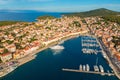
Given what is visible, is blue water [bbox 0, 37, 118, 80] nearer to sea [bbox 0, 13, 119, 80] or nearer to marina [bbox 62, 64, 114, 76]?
sea [bbox 0, 13, 119, 80]

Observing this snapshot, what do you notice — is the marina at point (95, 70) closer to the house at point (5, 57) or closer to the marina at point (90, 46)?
the marina at point (90, 46)

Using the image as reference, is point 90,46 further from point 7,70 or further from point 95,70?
point 7,70

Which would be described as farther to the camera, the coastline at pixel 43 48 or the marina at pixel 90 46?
the marina at pixel 90 46

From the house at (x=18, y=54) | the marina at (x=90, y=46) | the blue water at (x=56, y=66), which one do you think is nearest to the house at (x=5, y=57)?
the house at (x=18, y=54)

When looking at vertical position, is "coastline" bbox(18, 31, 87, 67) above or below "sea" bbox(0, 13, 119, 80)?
above

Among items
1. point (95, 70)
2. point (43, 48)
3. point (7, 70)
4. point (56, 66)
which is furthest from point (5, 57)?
point (95, 70)

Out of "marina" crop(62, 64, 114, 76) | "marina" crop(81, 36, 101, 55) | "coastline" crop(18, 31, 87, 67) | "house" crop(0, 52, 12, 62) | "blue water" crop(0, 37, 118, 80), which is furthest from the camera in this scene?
"marina" crop(81, 36, 101, 55)

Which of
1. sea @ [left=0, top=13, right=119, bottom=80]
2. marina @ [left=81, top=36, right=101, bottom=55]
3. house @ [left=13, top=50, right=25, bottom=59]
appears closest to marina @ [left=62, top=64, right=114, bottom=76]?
sea @ [left=0, top=13, right=119, bottom=80]

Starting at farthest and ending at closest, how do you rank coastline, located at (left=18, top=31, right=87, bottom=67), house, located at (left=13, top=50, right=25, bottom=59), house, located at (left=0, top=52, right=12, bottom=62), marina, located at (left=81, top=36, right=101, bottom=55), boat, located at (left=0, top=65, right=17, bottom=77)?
marina, located at (left=81, top=36, right=101, bottom=55)
house, located at (left=13, top=50, right=25, bottom=59)
coastline, located at (left=18, top=31, right=87, bottom=67)
house, located at (left=0, top=52, right=12, bottom=62)
boat, located at (left=0, top=65, right=17, bottom=77)
